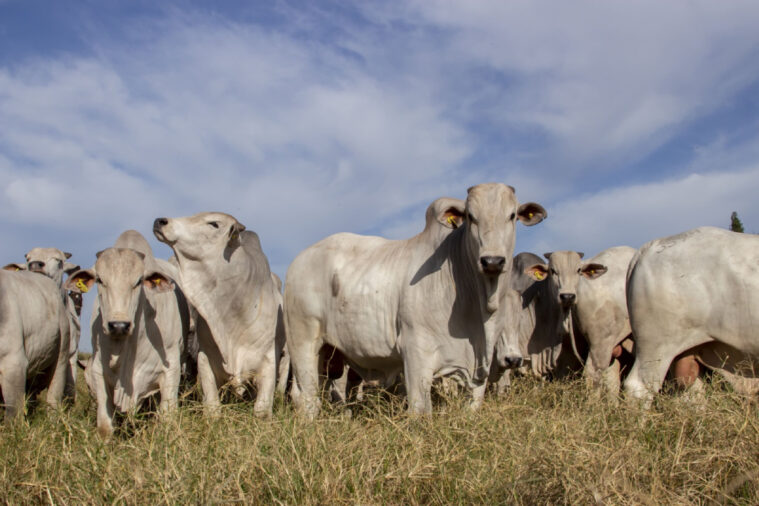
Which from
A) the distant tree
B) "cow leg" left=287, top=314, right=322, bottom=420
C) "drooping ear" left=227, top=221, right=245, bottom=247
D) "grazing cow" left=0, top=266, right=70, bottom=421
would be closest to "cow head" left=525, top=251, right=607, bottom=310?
"cow leg" left=287, top=314, right=322, bottom=420

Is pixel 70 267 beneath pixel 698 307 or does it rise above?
above

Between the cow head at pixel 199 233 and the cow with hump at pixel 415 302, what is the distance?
91cm

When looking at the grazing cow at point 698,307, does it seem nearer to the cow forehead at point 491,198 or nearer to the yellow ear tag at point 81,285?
the cow forehead at point 491,198

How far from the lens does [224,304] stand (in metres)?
7.72

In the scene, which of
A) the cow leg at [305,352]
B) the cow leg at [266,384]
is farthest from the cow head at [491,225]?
the cow leg at [266,384]

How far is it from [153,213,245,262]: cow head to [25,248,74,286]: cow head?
17.7 ft

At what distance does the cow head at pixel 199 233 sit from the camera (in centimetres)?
745

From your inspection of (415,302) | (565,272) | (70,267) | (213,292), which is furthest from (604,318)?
(70,267)

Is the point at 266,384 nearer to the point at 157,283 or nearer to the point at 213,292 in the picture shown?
the point at 213,292

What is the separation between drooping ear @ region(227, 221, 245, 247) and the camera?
25.5 ft

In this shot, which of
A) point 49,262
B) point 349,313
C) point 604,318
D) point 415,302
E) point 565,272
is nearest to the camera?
point 415,302

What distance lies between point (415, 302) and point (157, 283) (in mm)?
2567

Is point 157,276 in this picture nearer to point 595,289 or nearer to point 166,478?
point 166,478

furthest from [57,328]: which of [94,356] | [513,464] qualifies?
[513,464]
